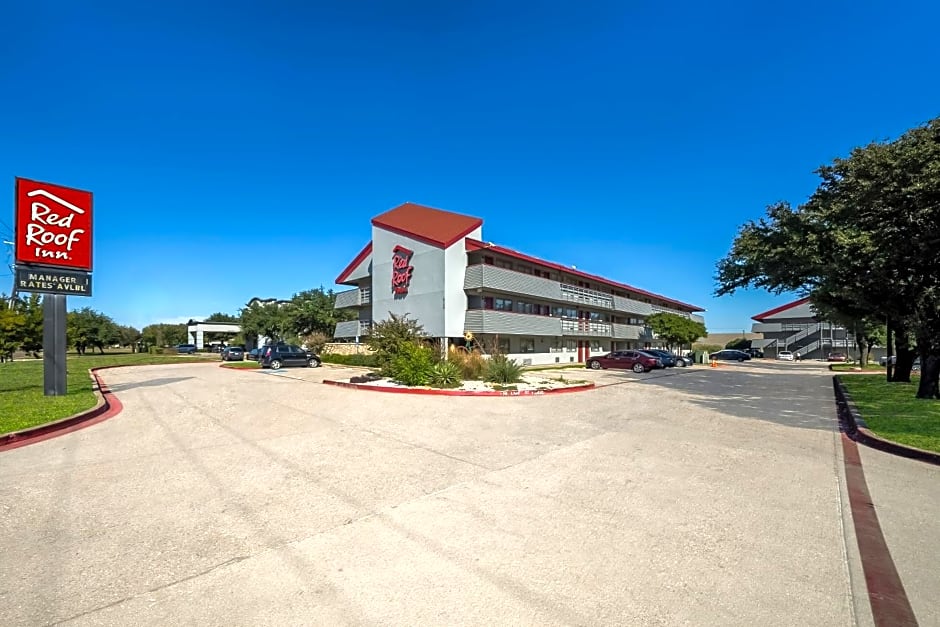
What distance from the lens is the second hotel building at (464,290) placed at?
3234cm

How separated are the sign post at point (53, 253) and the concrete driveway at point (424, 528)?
6231 mm

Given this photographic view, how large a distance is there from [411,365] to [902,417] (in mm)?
14353

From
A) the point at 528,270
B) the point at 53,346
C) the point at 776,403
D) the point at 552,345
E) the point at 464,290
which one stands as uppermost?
the point at 528,270

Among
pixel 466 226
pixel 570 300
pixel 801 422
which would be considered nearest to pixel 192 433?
pixel 801 422

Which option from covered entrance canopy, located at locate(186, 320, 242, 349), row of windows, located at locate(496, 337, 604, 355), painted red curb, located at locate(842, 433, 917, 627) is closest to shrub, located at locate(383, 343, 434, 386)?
painted red curb, located at locate(842, 433, 917, 627)

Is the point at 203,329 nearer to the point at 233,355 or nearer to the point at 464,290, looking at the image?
the point at 233,355

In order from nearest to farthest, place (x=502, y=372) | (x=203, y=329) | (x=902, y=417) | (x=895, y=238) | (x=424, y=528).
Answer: (x=424, y=528)
(x=902, y=417)
(x=895, y=238)
(x=502, y=372)
(x=203, y=329)

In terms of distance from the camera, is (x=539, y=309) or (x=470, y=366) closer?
(x=470, y=366)

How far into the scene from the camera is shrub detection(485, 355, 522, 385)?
62.0 ft

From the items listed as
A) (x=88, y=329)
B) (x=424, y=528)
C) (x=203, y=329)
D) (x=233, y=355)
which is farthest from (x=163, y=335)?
(x=424, y=528)

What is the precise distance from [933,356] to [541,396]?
11649 mm

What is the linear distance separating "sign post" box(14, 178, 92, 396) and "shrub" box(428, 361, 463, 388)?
11.3 meters

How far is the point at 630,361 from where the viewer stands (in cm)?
3469

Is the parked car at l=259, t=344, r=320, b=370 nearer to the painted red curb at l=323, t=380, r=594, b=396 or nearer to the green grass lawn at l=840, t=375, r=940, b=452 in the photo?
the painted red curb at l=323, t=380, r=594, b=396
